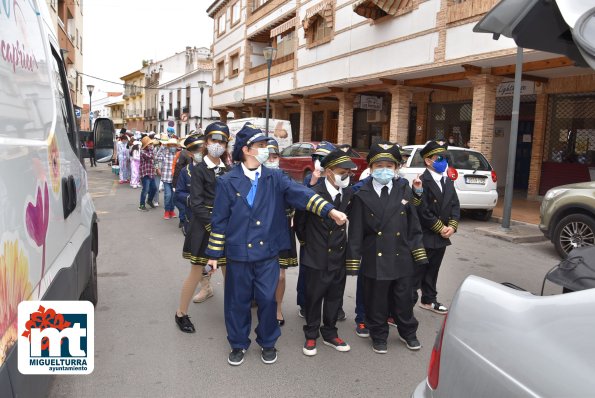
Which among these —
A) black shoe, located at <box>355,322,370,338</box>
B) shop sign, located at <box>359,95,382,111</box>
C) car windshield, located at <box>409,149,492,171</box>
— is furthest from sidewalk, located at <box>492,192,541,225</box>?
black shoe, located at <box>355,322,370,338</box>

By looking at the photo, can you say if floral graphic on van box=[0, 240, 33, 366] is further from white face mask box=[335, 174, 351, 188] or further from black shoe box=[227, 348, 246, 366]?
white face mask box=[335, 174, 351, 188]

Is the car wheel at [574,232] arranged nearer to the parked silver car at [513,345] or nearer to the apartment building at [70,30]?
the parked silver car at [513,345]

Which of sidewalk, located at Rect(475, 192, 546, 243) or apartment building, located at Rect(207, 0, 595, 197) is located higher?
apartment building, located at Rect(207, 0, 595, 197)

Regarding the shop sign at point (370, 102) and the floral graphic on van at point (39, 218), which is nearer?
the floral graphic on van at point (39, 218)

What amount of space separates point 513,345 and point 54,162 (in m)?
2.33

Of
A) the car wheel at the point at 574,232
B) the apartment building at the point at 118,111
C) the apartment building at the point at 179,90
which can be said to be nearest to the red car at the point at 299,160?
the car wheel at the point at 574,232

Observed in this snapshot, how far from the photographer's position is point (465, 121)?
57.4ft

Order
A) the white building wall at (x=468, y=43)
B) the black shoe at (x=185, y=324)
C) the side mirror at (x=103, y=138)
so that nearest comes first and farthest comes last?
the black shoe at (x=185, y=324) < the side mirror at (x=103, y=138) < the white building wall at (x=468, y=43)

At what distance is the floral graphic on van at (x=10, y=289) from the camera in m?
1.59

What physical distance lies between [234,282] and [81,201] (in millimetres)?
1367

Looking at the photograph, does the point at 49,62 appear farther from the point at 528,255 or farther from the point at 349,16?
the point at 349,16

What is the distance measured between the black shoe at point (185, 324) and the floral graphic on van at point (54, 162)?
2079mm

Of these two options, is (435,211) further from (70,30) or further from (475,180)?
(70,30)

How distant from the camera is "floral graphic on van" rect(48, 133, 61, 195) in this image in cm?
254
